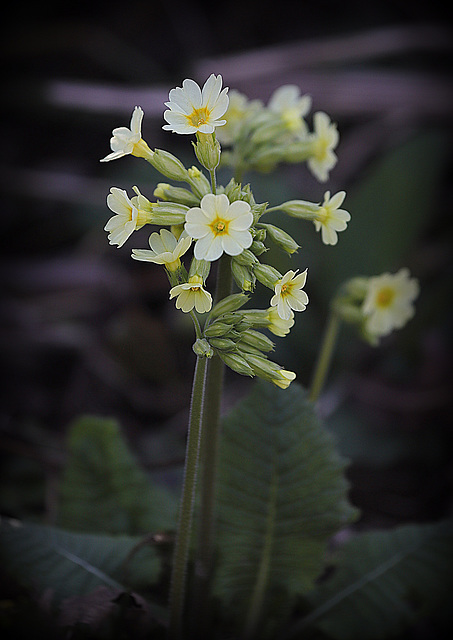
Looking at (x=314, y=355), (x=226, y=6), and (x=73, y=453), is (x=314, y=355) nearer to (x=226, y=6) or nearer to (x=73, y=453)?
(x=73, y=453)

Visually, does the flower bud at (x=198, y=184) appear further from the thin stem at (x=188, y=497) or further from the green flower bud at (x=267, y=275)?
the thin stem at (x=188, y=497)

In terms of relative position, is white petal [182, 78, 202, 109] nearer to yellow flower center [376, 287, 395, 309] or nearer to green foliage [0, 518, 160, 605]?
yellow flower center [376, 287, 395, 309]

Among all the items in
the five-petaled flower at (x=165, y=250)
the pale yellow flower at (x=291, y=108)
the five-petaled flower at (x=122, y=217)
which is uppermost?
the pale yellow flower at (x=291, y=108)

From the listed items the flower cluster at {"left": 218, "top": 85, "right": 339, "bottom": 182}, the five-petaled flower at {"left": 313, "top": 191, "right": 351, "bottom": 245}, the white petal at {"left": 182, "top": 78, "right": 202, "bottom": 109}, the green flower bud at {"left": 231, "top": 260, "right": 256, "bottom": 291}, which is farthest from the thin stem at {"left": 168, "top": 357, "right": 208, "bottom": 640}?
the flower cluster at {"left": 218, "top": 85, "right": 339, "bottom": 182}

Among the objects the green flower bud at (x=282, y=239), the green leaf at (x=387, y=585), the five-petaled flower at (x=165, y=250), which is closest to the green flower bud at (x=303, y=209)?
the green flower bud at (x=282, y=239)

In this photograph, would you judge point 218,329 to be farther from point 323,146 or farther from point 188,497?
point 323,146
